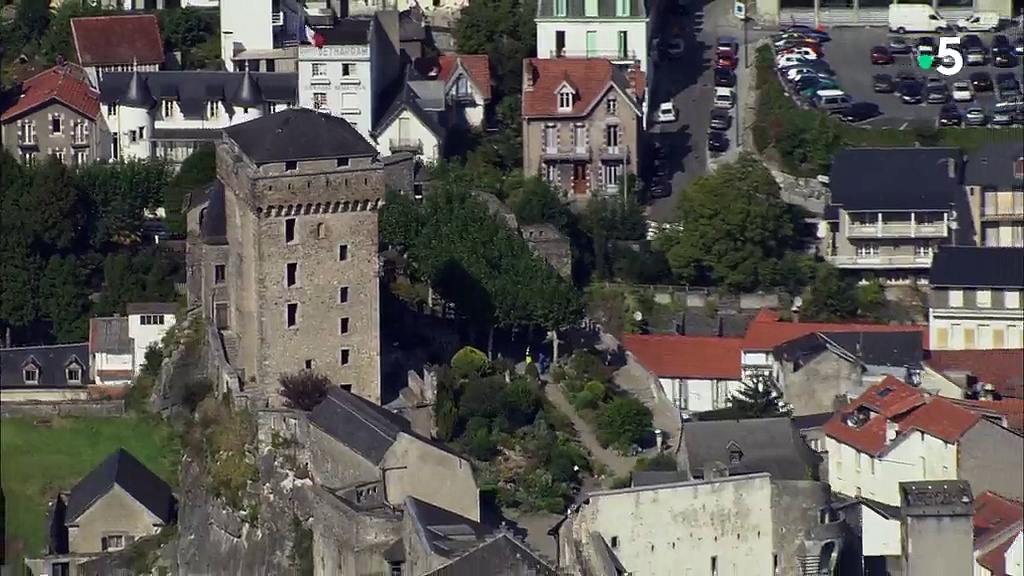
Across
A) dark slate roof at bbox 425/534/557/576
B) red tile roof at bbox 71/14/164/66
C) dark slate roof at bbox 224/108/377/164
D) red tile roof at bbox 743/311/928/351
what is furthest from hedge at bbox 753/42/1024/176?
dark slate roof at bbox 425/534/557/576

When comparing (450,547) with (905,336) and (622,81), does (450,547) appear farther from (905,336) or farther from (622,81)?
(622,81)

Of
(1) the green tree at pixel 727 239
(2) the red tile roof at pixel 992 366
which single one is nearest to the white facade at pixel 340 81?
(1) the green tree at pixel 727 239

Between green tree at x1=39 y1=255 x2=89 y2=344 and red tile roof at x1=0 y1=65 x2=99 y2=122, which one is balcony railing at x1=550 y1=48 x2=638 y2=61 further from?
green tree at x1=39 y1=255 x2=89 y2=344

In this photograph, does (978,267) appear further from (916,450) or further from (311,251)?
(311,251)

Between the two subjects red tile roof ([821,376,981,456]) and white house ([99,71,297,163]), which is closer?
red tile roof ([821,376,981,456])

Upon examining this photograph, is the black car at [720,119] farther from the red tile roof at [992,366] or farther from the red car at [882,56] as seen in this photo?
the red tile roof at [992,366]

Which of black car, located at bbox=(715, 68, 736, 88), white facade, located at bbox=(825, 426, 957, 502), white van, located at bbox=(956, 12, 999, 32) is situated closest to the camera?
white facade, located at bbox=(825, 426, 957, 502)
